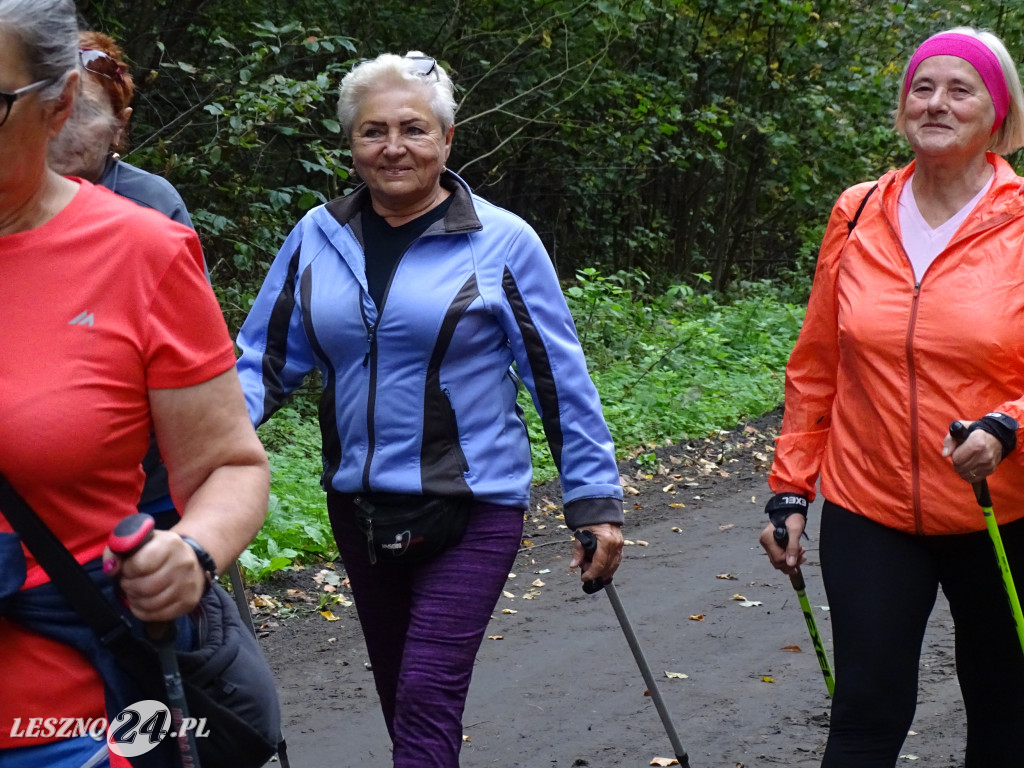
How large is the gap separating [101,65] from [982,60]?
92.8 inches

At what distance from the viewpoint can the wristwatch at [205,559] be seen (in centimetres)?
192

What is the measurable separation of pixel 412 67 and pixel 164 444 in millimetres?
2156

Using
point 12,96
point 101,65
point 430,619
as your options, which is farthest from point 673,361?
point 12,96

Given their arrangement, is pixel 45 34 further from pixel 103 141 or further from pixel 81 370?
pixel 103 141

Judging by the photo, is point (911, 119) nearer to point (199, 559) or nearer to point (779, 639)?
point (199, 559)

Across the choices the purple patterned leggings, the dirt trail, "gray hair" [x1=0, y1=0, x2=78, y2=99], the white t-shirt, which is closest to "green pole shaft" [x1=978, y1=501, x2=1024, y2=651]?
the white t-shirt

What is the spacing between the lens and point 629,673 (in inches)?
228

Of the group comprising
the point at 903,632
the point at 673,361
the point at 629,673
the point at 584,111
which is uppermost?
the point at 903,632

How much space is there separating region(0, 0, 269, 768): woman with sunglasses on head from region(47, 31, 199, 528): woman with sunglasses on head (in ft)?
4.45

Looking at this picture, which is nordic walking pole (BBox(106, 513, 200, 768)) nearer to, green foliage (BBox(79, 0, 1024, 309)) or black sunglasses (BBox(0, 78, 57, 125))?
black sunglasses (BBox(0, 78, 57, 125))

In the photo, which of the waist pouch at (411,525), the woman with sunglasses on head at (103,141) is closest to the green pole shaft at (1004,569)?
the waist pouch at (411,525)

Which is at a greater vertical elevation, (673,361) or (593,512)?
(593,512)

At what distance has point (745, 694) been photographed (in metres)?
5.49

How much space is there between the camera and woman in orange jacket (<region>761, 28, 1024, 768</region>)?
11.0 ft
